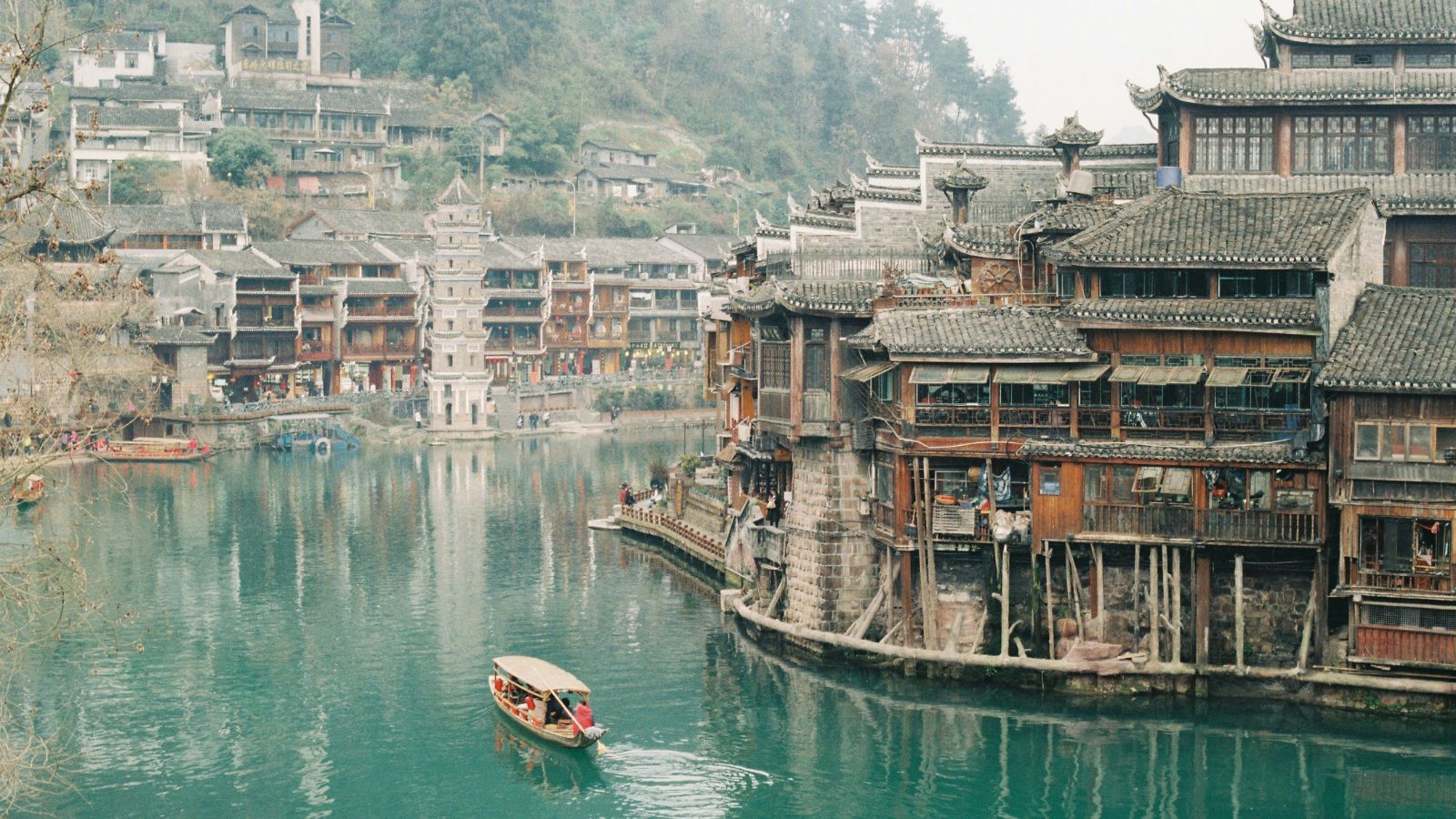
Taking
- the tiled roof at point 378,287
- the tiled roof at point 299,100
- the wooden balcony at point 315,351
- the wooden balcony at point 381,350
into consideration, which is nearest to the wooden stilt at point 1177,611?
the wooden balcony at point 315,351

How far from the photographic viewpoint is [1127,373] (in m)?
40.0

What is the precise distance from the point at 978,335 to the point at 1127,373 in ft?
11.7

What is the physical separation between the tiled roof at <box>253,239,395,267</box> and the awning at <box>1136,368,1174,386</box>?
78.6 m

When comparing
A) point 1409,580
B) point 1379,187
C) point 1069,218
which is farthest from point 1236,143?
point 1409,580

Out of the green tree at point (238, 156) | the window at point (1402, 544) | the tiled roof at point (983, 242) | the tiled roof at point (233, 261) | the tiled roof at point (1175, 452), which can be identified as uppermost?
the green tree at point (238, 156)

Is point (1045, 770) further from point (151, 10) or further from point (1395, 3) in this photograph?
point (151, 10)

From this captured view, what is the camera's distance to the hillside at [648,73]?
6038 inches

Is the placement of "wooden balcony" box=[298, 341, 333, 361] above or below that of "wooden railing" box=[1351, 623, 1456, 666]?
above

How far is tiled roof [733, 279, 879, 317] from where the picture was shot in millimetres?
44156

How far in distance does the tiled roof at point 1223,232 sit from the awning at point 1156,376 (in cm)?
245

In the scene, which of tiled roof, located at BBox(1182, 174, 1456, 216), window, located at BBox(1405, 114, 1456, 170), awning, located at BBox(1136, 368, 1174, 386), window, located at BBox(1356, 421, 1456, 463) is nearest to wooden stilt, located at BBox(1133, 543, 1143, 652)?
awning, located at BBox(1136, 368, 1174, 386)

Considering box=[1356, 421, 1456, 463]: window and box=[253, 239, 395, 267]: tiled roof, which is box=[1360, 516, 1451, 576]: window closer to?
box=[1356, 421, 1456, 463]: window

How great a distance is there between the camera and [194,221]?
4397 inches

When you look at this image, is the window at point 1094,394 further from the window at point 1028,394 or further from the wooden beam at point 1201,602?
the wooden beam at point 1201,602
